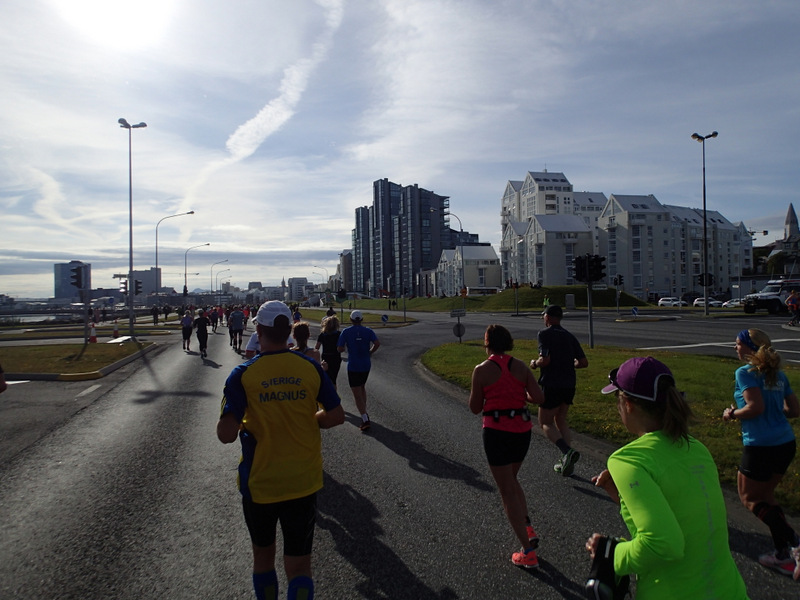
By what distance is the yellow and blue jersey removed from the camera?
289cm

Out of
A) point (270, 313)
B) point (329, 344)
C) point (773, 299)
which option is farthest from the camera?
point (773, 299)

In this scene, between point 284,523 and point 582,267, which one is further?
point 582,267

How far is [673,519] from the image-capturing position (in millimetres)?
1848

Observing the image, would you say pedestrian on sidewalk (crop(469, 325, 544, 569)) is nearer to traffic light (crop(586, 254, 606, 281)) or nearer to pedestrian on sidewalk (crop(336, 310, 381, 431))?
pedestrian on sidewalk (crop(336, 310, 381, 431))

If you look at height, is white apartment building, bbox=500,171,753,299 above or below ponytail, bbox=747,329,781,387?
above

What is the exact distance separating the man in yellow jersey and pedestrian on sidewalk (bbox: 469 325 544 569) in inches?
57.9

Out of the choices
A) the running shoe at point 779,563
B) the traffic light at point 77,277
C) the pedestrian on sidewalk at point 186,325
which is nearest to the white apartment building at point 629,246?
the pedestrian on sidewalk at point 186,325

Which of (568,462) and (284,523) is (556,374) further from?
(284,523)

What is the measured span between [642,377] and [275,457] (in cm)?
195

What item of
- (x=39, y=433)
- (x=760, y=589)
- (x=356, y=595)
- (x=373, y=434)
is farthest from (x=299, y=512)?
(x=39, y=433)

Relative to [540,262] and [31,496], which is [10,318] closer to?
[31,496]

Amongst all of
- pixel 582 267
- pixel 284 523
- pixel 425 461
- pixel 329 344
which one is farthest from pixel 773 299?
pixel 284 523

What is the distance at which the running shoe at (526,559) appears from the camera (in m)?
3.78

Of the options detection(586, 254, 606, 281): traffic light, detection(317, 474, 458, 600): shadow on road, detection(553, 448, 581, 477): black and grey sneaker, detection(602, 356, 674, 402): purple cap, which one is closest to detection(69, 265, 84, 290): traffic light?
detection(586, 254, 606, 281): traffic light
